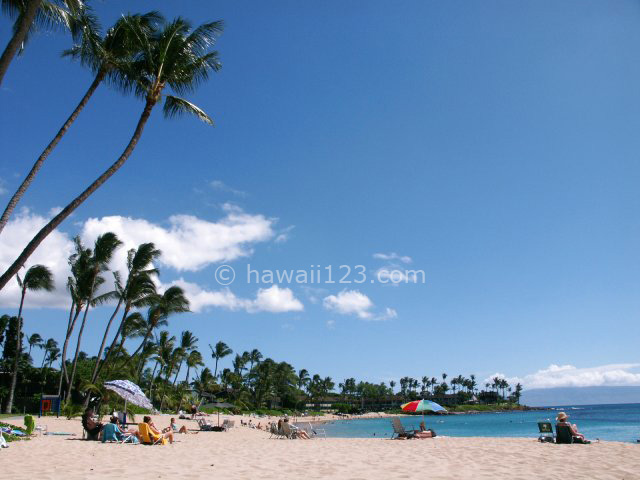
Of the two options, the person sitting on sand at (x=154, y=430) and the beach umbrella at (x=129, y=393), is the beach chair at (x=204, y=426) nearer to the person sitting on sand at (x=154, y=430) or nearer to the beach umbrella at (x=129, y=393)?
the beach umbrella at (x=129, y=393)

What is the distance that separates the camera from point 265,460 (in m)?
9.55

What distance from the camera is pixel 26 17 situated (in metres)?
7.87

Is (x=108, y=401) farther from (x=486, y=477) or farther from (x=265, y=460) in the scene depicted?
(x=486, y=477)

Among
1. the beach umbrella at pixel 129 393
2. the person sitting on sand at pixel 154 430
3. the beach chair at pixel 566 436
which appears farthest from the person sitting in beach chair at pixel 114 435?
the beach chair at pixel 566 436

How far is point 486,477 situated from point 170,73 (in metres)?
9.68

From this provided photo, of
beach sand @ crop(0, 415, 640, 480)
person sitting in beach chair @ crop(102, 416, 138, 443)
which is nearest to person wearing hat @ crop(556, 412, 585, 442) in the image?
beach sand @ crop(0, 415, 640, 480)

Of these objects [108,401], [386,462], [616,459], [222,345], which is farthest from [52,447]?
[222,345]

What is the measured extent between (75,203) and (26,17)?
10.3 ft

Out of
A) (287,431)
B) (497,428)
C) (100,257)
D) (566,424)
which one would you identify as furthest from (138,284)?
(497,428)

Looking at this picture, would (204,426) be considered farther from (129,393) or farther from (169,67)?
(169,67)

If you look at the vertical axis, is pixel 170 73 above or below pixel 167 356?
above

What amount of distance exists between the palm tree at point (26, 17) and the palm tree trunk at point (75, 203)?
2.17 m

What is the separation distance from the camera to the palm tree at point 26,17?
768 cm

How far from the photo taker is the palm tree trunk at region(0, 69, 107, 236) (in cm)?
777
